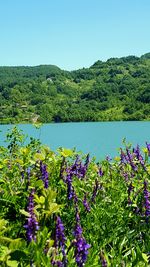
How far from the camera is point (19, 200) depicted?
4.80m

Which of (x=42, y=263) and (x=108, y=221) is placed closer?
(x=42, y=263)

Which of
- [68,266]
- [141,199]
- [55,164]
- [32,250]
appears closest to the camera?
[32,250]

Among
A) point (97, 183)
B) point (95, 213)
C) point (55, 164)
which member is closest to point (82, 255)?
point (95, 213)

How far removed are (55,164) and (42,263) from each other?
2666mm

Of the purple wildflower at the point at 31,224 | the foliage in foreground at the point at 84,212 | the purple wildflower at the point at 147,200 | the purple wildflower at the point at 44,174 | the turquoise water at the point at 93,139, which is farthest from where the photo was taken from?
the turquoise water at the point at 93,139

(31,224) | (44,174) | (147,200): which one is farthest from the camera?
(44,174)

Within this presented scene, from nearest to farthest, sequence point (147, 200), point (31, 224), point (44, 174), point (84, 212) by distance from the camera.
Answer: point (31, 224), point (147, 200), point (44, 174), point (84, 212)

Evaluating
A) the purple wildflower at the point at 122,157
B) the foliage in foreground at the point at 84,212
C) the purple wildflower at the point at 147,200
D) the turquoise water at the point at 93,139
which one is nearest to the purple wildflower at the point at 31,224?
the foliage in foreground at the point at 84,212

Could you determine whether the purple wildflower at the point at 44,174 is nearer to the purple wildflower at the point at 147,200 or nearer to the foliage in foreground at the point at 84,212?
the foliage in foreground at the point at 84,212

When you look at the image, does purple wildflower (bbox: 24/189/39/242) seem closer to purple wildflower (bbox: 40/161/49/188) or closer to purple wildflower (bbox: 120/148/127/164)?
purple wildflower (bbox: 40/161/49/188)

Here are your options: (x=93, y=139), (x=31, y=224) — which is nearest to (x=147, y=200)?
(x=31, y=224)

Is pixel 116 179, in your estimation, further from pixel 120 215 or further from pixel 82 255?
pixel 82 255

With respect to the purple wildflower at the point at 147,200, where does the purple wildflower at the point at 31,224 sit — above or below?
above

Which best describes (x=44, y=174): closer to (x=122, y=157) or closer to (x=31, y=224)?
(x=31, y=224)
